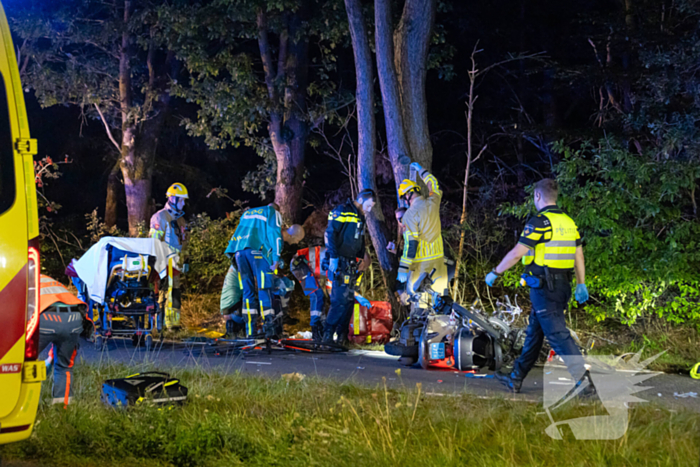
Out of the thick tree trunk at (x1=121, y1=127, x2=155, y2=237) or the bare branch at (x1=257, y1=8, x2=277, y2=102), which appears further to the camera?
the thick tree trunk at (x1=121, y1=127, x2=155, y2=237)

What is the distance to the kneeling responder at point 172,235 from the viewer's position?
10.5 m

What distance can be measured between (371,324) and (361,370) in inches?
92.1

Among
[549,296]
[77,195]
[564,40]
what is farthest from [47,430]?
[77,195]

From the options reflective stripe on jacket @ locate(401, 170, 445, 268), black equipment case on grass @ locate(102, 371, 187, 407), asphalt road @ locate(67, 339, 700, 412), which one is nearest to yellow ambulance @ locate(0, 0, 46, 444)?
black equipment case on grass @ locate(102, 371, 187, 407)

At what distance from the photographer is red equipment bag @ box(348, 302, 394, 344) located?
34.2 ft

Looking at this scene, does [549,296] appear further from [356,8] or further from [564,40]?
[564,40]

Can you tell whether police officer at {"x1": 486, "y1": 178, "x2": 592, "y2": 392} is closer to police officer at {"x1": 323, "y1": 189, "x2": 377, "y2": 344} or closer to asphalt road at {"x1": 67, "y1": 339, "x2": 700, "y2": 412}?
asphalt road at {"x1": 67, "y1": 339, "x2": 700, "y2": 412}

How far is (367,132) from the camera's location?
11.5 metres

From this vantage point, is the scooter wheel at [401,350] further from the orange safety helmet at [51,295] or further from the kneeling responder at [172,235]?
the orange safety helmet at [51,295]

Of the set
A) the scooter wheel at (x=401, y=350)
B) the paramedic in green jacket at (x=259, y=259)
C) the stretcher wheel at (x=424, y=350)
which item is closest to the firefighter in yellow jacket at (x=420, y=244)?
the scooter wheel at (x=401, y=350)

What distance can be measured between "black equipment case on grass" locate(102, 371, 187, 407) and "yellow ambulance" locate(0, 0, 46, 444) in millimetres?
1554

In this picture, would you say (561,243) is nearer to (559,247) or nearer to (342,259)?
(559,247)

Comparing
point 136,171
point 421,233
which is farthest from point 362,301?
point 136,171

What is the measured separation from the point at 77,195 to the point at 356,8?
657 inches
